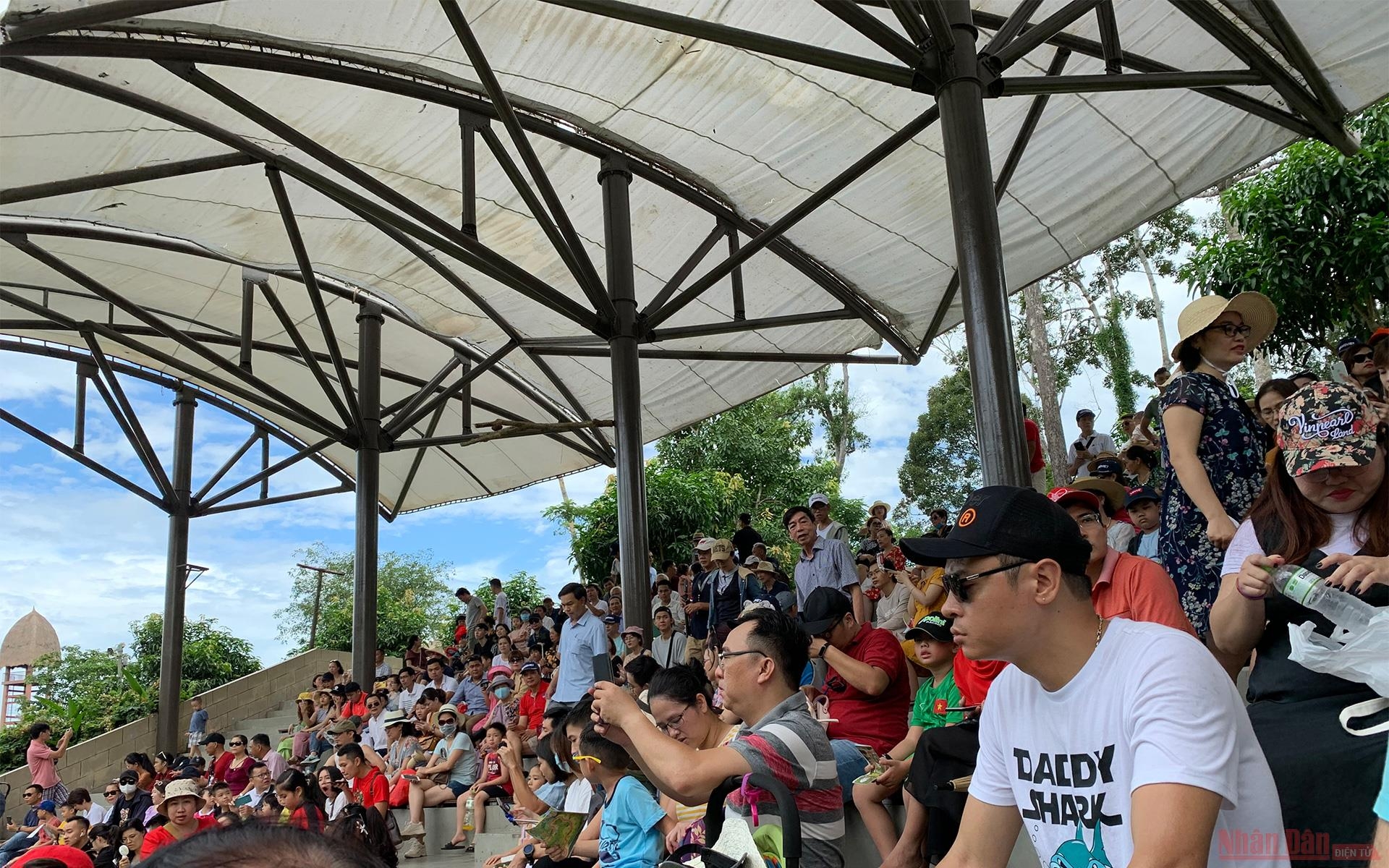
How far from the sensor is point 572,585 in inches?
395

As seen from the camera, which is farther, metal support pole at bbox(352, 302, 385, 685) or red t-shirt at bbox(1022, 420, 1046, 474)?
metal support pole at bbox(352, 302, 385, 685)

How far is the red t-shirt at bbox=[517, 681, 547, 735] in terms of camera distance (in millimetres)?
10789

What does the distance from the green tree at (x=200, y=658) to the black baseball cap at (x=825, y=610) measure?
20.5m

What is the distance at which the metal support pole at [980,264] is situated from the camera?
530 centimetres

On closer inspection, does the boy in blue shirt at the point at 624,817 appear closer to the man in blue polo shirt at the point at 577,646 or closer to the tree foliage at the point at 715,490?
the man in blue polo shirt at the point at 577,646

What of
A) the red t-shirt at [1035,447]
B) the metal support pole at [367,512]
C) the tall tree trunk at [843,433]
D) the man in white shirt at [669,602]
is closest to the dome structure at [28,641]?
the tall tree trunk at [843,433]

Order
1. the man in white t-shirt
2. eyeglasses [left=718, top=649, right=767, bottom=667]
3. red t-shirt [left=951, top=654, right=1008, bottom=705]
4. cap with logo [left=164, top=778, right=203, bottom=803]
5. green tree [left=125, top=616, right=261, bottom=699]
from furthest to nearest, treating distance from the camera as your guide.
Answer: green tree [left=125, top=616, right=261, bottom=699] < cap with logo [left=164, top=778, right=203, bottom=803] < red t-shirt [left=951, top=654, right=1008, bottom=705] < eyeglasses [left=718, top=649, right=767, bottom=667] < the man in white t-shirt

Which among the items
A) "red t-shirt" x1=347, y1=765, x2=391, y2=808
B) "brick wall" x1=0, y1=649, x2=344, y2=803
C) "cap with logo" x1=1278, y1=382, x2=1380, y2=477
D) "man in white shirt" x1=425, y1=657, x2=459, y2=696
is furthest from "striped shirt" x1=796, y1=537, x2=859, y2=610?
"brick wall" x1=0, y1=649, x2=344, y2=803

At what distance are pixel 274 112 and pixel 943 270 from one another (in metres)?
5.92

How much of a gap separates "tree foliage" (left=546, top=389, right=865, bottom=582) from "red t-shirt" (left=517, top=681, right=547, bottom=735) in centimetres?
718

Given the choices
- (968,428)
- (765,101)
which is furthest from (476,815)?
(968,428)

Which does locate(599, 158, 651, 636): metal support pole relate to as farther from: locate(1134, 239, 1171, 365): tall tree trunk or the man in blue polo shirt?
locate(1134, 239, 1171, 365): tall tree trunk

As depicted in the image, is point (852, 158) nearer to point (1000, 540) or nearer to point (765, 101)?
point (765, 101)

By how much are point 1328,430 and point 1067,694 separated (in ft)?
3.18
